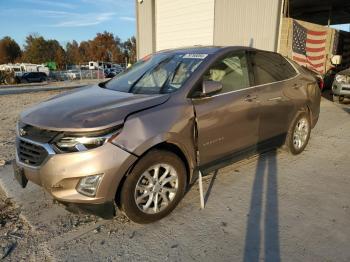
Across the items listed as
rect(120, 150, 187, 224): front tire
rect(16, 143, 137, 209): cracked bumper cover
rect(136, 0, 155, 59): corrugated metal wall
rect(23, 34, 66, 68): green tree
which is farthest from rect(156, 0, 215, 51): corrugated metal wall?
rect(23, 34, 66, 68): green tree

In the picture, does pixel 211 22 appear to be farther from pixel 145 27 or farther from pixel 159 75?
pixel 159 75

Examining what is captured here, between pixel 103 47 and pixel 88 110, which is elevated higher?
pixel 103 47

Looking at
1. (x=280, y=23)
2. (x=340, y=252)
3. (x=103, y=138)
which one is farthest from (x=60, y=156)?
(x=280, y=23)

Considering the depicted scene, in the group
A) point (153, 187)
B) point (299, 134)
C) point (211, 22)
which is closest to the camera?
point (153, 187)

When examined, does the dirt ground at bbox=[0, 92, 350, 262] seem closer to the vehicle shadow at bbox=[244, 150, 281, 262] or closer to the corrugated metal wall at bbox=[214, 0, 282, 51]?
the vehicle shadow at bbox=[244, 150, 281, 262]

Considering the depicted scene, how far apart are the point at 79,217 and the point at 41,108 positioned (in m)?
1.18

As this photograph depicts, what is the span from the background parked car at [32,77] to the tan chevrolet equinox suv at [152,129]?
33.5 m

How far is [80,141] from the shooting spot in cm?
266

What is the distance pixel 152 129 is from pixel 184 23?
1085 cm

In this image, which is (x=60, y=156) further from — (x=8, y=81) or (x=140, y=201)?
(x=8, y=81)

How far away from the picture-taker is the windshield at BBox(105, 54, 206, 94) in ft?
11.3

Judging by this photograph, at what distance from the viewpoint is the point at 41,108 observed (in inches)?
126

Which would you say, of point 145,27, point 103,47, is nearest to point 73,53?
point 103,47

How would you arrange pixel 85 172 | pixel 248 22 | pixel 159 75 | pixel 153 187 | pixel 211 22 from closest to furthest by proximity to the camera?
pixel 85 172, pixel 153 187, pixel 159 75, pixel 248 22, pixel 211 22
